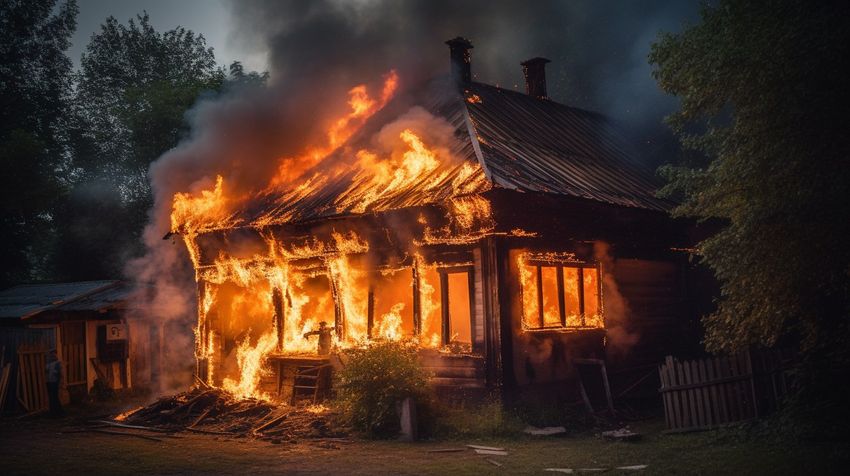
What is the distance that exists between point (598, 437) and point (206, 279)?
11.9 metres

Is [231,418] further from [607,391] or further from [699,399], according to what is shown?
[699,399]

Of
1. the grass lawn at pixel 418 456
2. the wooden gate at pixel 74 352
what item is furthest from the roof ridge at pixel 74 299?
the grass lawn at pixel 418 456

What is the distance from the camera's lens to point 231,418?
1448 cm

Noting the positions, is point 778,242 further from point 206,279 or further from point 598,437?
point 206,279

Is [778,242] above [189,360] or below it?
above

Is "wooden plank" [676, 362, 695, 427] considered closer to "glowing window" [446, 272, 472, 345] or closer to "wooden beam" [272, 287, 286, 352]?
"glowing window" [446, 272, 472, 345]

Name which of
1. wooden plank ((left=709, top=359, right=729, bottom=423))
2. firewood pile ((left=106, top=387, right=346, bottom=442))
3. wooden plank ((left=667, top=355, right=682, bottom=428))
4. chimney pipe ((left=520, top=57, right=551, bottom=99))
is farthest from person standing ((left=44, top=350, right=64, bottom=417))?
chimney pipe ((left=520, top=57, right=551, bottom=99))

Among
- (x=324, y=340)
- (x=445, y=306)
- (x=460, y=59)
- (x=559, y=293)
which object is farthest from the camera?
(x=460, y=59)

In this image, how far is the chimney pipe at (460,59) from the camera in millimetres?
19078

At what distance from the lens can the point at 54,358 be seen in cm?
1708

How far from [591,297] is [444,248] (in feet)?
12.4

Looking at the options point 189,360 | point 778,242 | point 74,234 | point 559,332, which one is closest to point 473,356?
point 559,332

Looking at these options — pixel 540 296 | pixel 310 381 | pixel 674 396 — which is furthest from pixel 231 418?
pixel 674 396

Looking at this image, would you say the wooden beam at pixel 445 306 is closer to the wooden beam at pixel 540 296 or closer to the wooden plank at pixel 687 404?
the wooden beam at pixel 540 296
